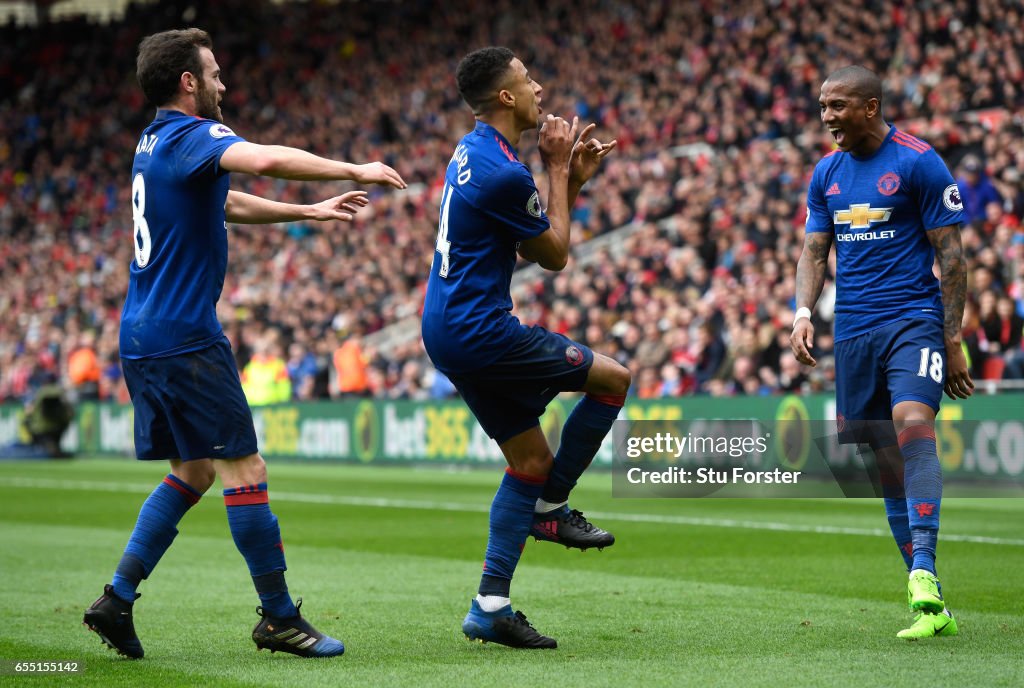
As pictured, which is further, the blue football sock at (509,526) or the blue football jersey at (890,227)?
the blue football jersey at (890,227)

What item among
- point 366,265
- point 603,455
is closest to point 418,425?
point 603,455

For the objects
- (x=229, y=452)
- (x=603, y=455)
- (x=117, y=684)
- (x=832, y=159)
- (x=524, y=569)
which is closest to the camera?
(x=117, y=684)

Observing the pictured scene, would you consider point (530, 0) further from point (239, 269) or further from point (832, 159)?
point (832, 159)

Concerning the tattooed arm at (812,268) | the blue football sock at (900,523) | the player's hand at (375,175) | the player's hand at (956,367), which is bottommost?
the blue football sock at (900,523)

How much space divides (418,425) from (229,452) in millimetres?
16464

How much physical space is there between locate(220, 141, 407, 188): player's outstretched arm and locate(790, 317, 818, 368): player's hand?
2.19 metres

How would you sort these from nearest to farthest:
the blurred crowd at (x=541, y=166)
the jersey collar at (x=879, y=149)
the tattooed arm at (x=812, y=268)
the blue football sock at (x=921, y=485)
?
the blue football sock at (x=921, y=485), the jersey collar at (x=879, y=149), the tattooed arm at (x=812, y=268), the blurred crowd at (x=541, y=166)

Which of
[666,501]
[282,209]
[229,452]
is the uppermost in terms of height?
[282,209]

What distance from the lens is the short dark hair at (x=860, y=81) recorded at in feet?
21.6

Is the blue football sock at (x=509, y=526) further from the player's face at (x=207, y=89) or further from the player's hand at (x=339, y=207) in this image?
the player's face at (x=207, y=89)

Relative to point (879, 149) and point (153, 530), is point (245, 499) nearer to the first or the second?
point (153, 530)

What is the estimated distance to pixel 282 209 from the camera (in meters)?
6.27
